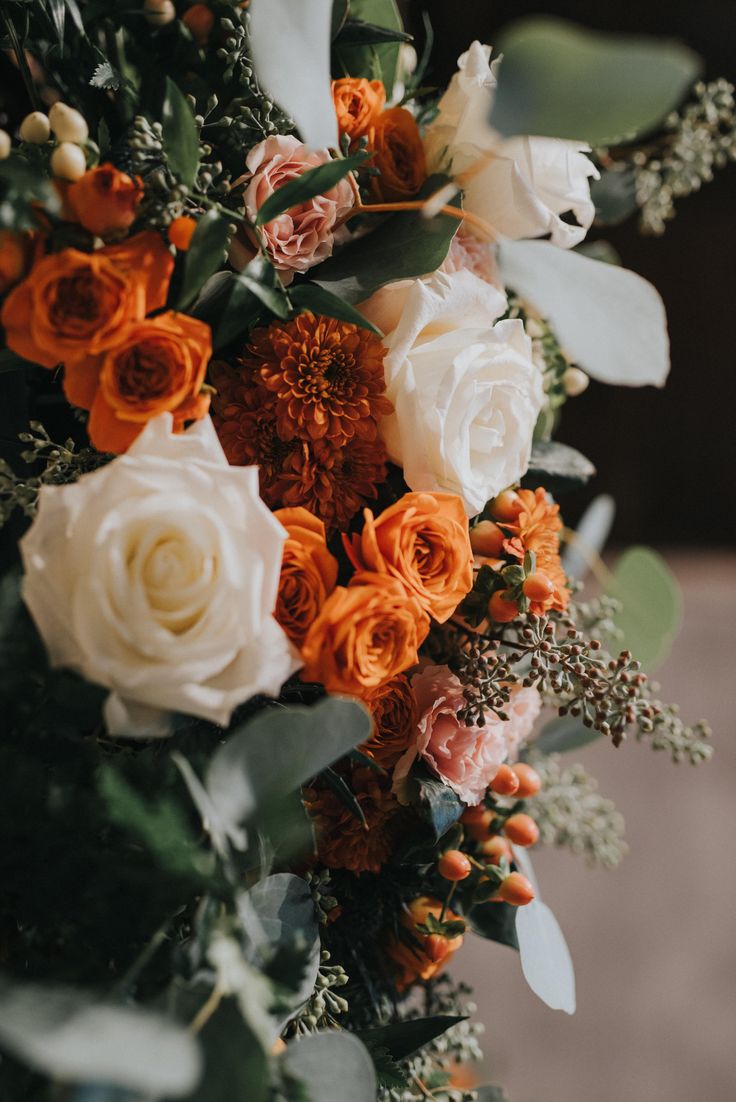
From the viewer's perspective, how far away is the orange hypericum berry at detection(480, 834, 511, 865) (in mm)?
557

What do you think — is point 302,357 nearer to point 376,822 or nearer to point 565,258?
point 565,258

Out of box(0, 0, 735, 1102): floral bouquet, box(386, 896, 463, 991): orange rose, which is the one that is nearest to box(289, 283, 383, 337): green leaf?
box(0, 0, 735, 1102): floral bouquet

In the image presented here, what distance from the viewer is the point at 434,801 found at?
490 millimetres

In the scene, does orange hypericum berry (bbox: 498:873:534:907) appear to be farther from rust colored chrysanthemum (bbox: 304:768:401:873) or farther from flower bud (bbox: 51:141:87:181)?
flower bud (bbox: 51:141:87:181)

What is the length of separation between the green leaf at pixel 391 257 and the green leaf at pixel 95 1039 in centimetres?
36

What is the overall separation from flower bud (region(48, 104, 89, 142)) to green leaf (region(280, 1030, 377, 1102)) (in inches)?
17.0

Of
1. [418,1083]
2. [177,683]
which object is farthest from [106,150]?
[418,1083]

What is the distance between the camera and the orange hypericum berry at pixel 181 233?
41 cm

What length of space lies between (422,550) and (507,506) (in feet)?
0.33

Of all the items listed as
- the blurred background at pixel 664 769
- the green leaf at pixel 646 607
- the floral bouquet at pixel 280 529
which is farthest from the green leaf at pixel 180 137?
the blurred background at pixel 664 769

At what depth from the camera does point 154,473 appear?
37 centimetres

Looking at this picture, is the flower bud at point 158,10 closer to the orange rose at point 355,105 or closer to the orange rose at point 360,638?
the orange rose at point 355,105

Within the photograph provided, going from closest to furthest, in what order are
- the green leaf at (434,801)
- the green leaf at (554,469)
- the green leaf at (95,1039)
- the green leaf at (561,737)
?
the green leaf at (95,1039), the green leaf at (434,801), the green leaf at (554,469), the green leaf at (561,737)

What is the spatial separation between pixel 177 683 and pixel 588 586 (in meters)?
1.37
